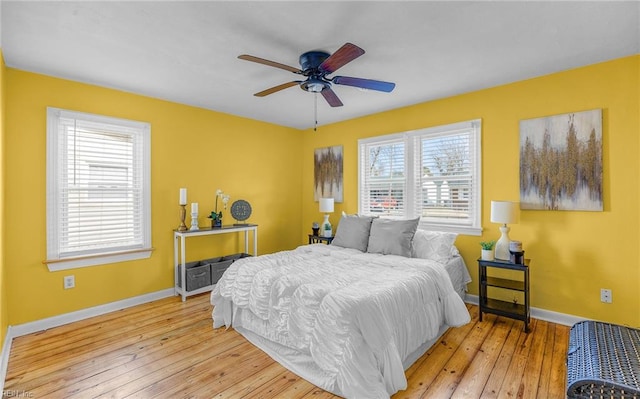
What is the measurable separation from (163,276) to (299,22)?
11.2ft

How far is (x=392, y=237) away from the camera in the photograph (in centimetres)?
341

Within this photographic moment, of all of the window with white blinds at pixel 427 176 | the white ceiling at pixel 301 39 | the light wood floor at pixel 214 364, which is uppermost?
Answer: the white ceiling at pixel 301 39

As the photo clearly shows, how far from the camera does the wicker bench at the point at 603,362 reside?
5.13 ft

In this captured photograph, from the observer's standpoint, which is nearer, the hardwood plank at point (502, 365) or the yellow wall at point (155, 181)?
the hardwood plank at point (502, 365)

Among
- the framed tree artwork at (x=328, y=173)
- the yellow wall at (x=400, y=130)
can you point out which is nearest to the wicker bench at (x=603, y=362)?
the yellow wall at (x=400, y=130)

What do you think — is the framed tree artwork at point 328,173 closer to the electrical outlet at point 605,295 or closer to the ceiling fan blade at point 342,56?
the ceiling fan blade at point 342,56

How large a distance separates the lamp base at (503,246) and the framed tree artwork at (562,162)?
35 cm

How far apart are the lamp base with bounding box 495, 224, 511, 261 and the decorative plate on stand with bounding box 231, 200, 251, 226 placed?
3.32 meters

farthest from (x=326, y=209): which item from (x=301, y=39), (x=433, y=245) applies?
(x=301, y=39)

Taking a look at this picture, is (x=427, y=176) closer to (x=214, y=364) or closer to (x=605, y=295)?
(x=605, y=295)

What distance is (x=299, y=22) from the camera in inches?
82.9

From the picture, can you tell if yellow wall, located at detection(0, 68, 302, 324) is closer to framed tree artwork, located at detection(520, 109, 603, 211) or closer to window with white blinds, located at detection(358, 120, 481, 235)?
window with white blinds, located at detection(358, 120, 481, 235)

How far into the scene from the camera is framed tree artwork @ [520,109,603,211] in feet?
9.17

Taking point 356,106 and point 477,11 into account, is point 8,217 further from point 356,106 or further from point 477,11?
point 477,11
